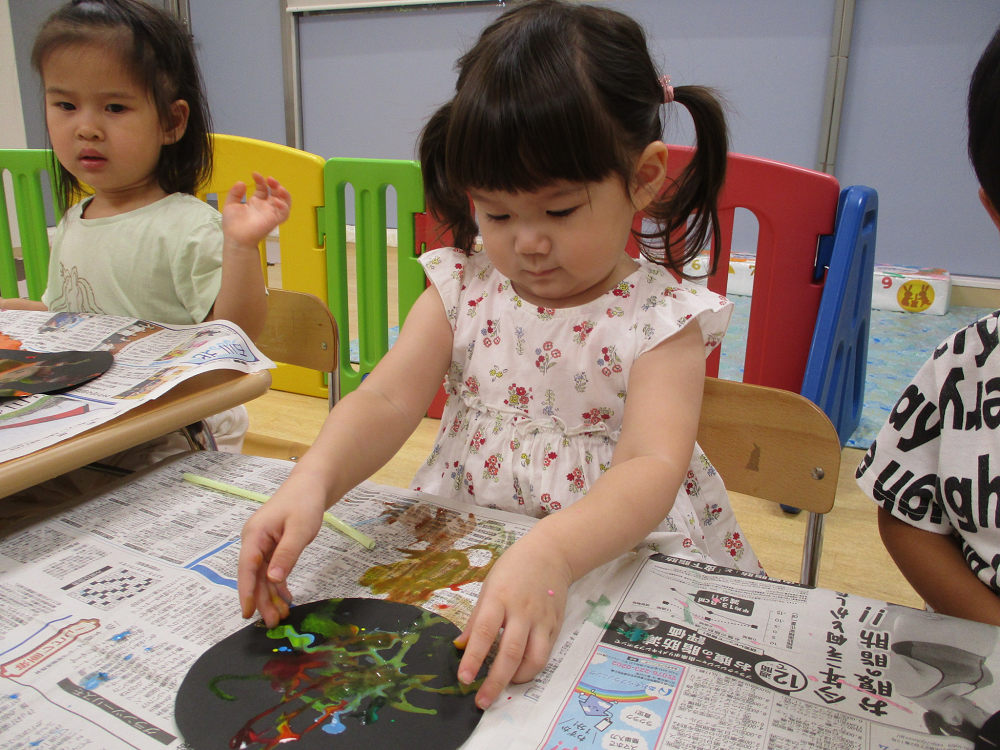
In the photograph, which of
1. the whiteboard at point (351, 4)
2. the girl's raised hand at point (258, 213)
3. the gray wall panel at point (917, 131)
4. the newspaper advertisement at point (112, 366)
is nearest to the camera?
the newspaper advertisement at point (112, 366)

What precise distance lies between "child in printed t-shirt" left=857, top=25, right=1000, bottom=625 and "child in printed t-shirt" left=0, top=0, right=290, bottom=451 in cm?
63

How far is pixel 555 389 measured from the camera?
68 cm

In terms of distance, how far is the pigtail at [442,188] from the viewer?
0.65m

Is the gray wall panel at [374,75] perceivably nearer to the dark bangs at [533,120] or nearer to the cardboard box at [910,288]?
the cardboard box at [910,288]

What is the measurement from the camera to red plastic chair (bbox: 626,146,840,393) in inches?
46.0

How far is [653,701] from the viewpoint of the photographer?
0.35 meters

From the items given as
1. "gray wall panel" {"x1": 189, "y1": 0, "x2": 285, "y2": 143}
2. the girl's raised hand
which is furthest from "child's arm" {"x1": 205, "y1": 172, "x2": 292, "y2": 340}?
"gray wall panel" {"x1": 189, "y1": 0, "x2": 285, "y2": 143}

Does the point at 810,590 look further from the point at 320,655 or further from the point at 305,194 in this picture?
the point at 305,194

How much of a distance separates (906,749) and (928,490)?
0.86 feet

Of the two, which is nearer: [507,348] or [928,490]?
[928,490]

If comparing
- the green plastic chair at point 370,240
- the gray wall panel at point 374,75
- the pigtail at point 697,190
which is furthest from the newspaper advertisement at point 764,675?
the gray wall panel at point 374,75

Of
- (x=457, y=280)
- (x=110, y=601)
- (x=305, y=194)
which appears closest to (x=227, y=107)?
(x=305, y=194)

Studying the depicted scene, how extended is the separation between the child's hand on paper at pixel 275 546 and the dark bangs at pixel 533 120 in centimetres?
27

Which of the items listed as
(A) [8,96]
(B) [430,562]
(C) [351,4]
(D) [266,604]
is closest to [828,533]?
(B) [430,562]
